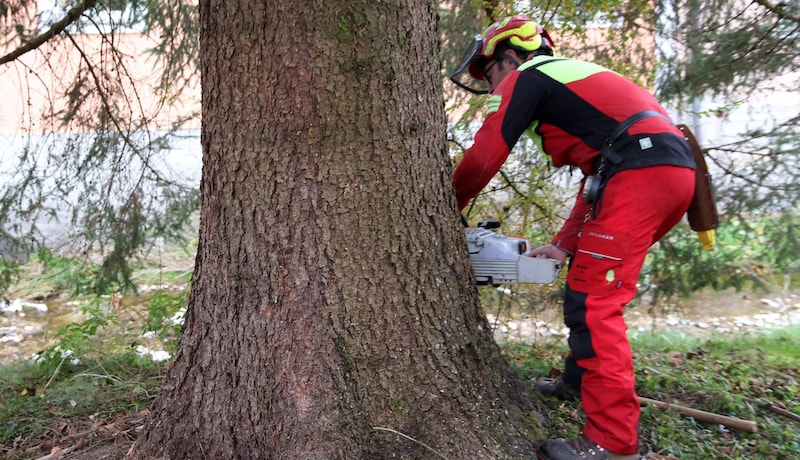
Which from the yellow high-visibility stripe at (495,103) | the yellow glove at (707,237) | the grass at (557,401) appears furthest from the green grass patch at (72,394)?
the yellow glove at (707,237)

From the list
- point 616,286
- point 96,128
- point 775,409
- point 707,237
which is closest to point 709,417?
point 775,409

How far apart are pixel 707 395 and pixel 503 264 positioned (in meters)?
1.43

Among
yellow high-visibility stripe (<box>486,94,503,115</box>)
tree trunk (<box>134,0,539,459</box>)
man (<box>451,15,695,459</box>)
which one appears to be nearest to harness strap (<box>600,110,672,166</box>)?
man (<box>451,15,695,459</box>)

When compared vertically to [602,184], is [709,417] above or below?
below

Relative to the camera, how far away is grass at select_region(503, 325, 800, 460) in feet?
8.79

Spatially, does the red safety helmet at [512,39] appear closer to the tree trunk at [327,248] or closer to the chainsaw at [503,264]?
the tree trunk at [327,248]

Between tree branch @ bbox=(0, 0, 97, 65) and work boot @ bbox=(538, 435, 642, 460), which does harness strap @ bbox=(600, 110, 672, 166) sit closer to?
work boot @ bbox=(538, 435, 642, 460)

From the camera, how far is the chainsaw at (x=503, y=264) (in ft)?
8.40

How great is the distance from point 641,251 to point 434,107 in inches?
37.4

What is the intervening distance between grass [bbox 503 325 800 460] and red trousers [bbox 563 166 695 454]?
12.1 inches

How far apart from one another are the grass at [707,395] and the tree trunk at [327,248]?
0.74m

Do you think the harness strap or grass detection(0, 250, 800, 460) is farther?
grass detection(0, 250, 800, 460)

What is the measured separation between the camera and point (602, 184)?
243cm

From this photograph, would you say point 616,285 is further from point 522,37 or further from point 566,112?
point 522,37
